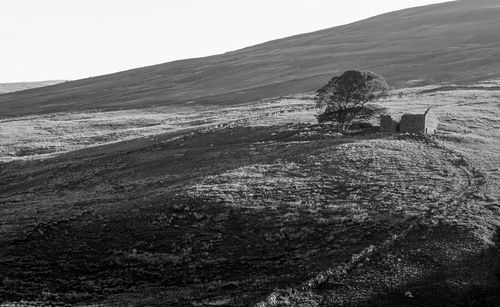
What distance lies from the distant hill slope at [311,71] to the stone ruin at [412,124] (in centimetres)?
5881

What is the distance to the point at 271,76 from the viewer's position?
157625mm

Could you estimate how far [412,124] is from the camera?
5459 centimetres

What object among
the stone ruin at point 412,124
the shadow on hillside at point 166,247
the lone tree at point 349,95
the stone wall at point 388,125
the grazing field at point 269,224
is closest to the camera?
the grazing field at point 269,224

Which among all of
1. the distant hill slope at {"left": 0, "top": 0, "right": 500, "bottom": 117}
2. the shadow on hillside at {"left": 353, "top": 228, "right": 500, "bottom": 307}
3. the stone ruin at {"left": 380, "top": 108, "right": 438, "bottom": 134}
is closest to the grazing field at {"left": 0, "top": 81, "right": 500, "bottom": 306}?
the shadow on hillside at {"left": 353, "top": 228, "right": 500, "bottom": 307}

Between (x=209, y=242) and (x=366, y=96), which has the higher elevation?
(x=366, y=96)

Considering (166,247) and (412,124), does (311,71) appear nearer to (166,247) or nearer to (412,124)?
(412,124)

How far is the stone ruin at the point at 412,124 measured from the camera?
54094 millimetres

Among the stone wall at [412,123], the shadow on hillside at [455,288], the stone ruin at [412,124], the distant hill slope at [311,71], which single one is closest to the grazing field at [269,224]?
the shadow on hillside at [455,288]

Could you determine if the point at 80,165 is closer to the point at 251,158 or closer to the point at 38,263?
the point at 251,158

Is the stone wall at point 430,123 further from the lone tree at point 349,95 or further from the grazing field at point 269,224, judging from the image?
the lone tree at point 349,95

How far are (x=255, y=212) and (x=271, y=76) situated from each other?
124m

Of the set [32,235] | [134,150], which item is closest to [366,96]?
[134,150]

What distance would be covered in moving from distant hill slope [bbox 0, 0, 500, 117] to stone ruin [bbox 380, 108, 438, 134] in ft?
193

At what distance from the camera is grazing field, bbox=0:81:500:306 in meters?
27.6
